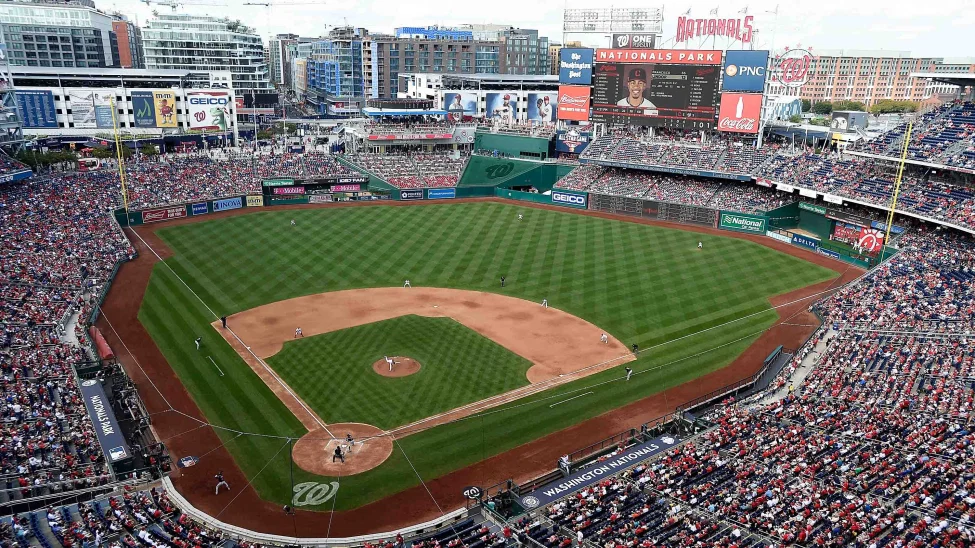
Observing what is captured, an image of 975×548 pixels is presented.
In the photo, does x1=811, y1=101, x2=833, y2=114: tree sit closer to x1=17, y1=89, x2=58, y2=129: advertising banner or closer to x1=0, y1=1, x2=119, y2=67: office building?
x1=17, y1=89, x2=58, y2=129: advertising banner

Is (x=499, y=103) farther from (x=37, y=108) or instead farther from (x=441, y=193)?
(x=37, y=108)

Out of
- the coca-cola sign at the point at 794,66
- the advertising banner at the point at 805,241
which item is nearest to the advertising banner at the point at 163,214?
the advertising banner at the point at 805,241

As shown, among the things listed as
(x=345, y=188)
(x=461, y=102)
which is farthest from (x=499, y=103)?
(x=345, y=188)

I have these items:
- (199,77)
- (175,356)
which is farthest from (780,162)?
(199,77)

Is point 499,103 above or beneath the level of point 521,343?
above

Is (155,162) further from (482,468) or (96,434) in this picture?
(482,468)

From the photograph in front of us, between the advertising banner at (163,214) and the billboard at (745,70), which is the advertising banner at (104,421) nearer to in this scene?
the advertising banner at (163,214)

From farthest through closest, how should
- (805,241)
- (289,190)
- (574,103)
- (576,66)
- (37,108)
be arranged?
(37,108), (574,103), (576,66), (289,190), (805,241)
